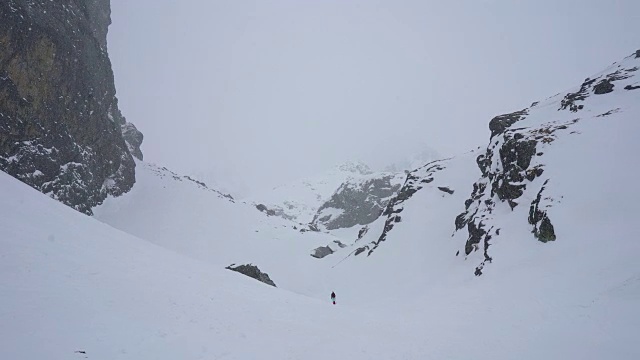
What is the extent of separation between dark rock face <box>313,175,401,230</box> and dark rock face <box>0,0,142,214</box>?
4970 centimetres

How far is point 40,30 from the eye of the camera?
3566 cm

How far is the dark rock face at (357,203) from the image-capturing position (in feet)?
266

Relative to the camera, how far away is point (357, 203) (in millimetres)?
84000

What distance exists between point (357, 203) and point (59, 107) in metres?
64.1

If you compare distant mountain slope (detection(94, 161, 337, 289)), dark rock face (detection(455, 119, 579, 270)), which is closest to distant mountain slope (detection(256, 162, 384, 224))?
distant mountain slope (detection(94, 161, 337, 289))

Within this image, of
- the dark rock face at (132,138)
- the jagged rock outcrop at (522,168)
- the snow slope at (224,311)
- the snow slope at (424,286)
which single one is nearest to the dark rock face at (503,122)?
the jagged rock outcrop at (522,168)

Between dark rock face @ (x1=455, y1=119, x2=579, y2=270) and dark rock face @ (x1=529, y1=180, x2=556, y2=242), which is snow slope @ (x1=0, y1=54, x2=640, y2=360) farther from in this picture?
dark rock face @ (x1=529, y1=180, x2=556, y2=242)

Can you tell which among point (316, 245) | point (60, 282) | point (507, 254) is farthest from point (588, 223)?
point (316, 245)

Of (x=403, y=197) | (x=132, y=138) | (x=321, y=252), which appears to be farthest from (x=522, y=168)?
(x=132, y=138)

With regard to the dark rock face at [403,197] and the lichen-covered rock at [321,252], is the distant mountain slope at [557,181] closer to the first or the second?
the dark rock face at [403,197]

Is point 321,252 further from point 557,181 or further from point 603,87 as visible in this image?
point 603,87

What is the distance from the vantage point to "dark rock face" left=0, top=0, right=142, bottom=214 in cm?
3297

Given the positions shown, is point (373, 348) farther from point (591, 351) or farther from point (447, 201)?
point (447, 201)

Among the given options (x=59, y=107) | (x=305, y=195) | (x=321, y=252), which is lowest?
(x=321, y=252)
